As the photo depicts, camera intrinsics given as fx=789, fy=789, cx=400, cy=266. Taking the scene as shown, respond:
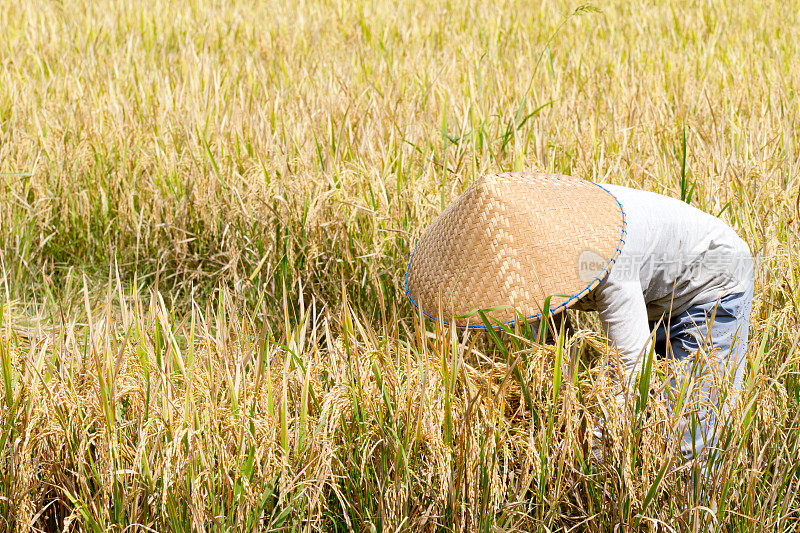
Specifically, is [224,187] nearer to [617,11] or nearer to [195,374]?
[195,374]

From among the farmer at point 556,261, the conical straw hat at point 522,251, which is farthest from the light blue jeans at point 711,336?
the conical straw hat at point 522,251

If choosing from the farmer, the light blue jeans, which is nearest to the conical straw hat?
the farmer

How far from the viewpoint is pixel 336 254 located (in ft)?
6.99

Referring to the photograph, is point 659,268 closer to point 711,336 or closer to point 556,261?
point 711,336

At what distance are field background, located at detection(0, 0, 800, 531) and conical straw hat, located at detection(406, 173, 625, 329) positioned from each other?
74mm

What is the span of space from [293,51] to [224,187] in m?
1.63

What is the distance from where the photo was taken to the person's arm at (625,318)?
1385mm

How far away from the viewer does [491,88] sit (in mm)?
2969

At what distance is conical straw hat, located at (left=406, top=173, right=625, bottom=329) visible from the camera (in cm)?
136

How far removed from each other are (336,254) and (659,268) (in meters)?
0.90

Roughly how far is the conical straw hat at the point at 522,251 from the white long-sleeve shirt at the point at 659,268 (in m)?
0.05

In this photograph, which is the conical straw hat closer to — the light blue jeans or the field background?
the field background

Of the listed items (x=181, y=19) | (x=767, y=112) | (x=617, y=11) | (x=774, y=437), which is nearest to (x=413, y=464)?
(x=774, y=437)

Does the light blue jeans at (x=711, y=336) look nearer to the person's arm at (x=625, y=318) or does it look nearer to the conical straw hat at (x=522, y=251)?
the person's arm at (x=625, y=318)
